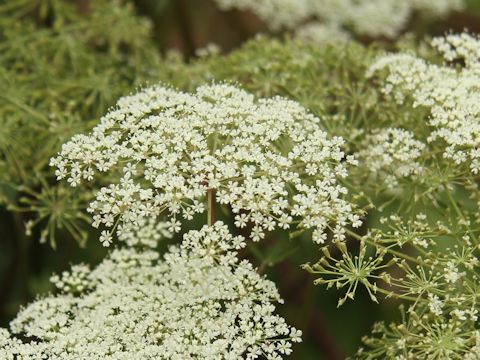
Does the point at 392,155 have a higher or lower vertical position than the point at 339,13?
lower

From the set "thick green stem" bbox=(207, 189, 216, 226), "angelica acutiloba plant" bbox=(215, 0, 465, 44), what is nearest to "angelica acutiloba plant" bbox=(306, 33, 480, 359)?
"thick green stem" bbox=(207, 189, 216, 226)

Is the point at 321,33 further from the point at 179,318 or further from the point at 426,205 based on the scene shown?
the point at 179,318

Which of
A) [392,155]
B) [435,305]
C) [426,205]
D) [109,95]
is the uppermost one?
[109,95]

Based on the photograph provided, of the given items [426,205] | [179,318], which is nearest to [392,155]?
[426,205]

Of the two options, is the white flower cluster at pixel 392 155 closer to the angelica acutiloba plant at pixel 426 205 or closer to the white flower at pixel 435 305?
the angelica acutiloba plant at pixel 426 205

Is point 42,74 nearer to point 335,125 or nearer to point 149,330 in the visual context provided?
point 335,125

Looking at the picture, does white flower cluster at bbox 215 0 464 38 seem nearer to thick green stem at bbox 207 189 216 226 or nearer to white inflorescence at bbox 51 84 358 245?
white inflorescence at bbox 51 84 358 245

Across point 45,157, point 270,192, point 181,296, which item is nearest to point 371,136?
point 270,192
